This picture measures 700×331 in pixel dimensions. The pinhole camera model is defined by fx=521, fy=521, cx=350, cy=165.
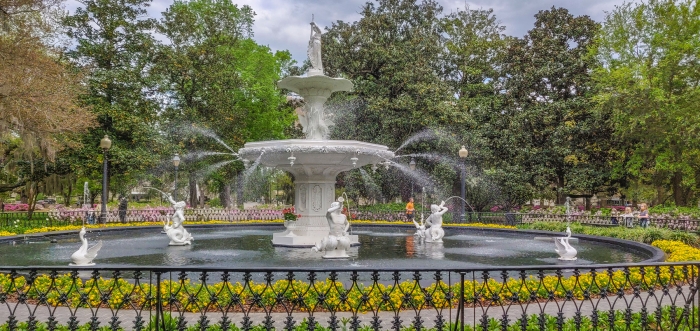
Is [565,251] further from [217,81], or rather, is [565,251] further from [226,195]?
[226,195]

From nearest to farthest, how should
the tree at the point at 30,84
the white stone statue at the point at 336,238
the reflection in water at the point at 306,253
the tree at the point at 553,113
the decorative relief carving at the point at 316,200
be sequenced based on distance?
the reflection in water at the point at 306,253 → the white stone statue at the point at 336,238 → the decorative relief carving at the point at 316,200 → the tree at the point at 30,84 → the tree at the point at 553,113

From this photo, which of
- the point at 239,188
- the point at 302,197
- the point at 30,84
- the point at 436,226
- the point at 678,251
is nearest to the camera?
the point at 678,251

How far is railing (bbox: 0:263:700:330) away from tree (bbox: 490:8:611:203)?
23.6 m

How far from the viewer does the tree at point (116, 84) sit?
27.5 metres

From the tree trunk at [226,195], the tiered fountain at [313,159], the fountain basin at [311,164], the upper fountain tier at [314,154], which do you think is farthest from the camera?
the tree trunk at [226,195]

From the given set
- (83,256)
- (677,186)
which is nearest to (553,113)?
(677,186)

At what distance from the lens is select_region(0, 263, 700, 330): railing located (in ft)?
17.7

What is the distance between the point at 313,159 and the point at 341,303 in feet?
25.3

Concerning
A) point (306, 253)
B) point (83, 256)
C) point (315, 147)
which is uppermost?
point (315, 147)

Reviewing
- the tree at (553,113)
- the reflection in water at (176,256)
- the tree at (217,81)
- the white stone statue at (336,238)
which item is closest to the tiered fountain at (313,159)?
the white stone statue at (336,238)

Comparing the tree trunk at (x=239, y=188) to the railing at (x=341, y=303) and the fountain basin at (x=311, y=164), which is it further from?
the railing at (x=341, y=303)

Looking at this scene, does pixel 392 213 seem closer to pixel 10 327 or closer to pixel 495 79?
pixel 495 79

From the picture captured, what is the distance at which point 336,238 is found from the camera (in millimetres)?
12062

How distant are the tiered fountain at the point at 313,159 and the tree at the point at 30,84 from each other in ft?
31.7
